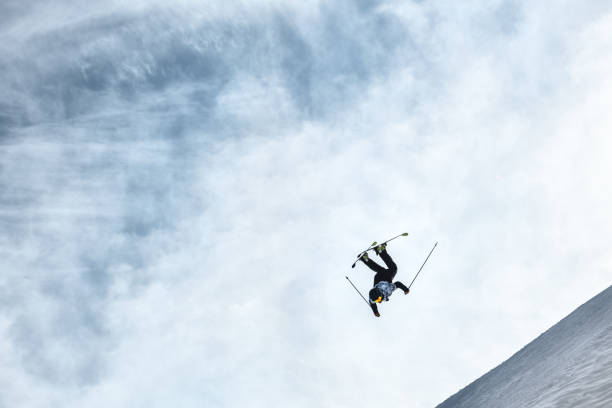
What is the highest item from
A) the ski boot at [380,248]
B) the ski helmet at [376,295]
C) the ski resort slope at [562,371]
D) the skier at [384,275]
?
the ski boot at [380,248]

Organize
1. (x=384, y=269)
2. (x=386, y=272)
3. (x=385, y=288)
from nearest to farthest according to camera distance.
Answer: (x=385, y=288), (x=386, y=272), (x=384, y=269)

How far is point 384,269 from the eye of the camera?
1481 centimetres

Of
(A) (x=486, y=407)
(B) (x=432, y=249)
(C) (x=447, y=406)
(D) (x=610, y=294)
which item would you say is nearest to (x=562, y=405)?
(A) (x=486, y=407)

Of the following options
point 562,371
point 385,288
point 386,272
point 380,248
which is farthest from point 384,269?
point 562,371

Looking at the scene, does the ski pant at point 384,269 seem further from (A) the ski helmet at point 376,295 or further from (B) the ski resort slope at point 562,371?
(B) the ski resort slope at point 562,371

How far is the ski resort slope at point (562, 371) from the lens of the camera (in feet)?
28.1

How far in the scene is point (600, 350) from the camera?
10648 mm

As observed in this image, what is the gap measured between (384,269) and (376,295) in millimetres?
1366

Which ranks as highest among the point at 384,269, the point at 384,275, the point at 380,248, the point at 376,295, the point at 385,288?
the point at 380,248

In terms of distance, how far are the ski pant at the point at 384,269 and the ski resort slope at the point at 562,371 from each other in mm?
5137

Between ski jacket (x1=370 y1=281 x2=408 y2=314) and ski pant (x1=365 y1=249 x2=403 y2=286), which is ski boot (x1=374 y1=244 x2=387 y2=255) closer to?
ski pant (x1=365 y1=249 x2=403 y2=286)

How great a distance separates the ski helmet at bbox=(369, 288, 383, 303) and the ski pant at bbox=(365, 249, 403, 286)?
75 centimetres

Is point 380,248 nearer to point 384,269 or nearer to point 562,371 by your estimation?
→ point 384,269

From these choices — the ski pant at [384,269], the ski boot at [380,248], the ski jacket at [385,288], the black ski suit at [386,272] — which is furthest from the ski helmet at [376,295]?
the ski boot at [380,248]
